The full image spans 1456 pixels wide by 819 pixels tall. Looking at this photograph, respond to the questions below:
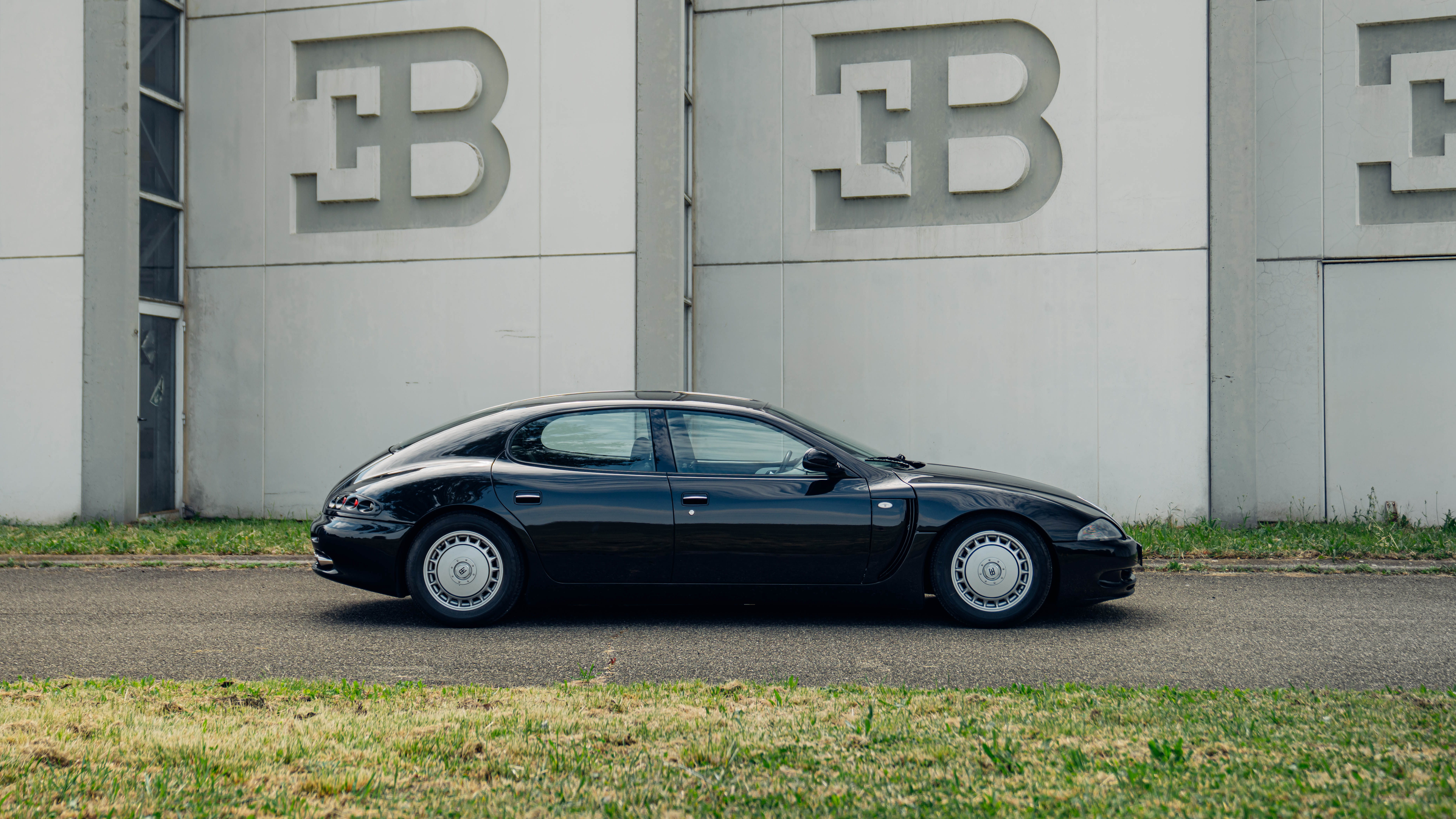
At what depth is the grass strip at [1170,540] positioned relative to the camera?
8531mm

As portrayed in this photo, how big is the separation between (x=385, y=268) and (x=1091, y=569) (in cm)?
880

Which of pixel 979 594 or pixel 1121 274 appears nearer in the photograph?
pixel 979 594

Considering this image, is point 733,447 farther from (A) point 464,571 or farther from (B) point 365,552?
(B) point 365,552

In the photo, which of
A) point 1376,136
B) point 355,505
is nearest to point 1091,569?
point 355,505

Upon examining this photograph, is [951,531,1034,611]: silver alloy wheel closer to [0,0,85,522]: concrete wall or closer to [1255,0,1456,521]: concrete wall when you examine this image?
[1255,0,1456,521]: concrete wall

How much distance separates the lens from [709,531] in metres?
5.79

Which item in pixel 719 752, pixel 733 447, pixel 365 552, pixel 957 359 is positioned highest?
pixel 957 359

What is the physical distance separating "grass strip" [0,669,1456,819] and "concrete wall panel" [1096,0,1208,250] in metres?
7.70

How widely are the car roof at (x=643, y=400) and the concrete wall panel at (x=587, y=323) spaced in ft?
14.6

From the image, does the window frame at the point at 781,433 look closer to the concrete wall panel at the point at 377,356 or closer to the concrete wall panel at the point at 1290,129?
the concrete wall panel at the point at 377,356

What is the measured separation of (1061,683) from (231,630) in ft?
14.9

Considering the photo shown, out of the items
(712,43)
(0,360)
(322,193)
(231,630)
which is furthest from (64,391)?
(712,43)

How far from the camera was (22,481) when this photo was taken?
11.3 meters

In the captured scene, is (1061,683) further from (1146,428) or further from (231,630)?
(1146,428)
